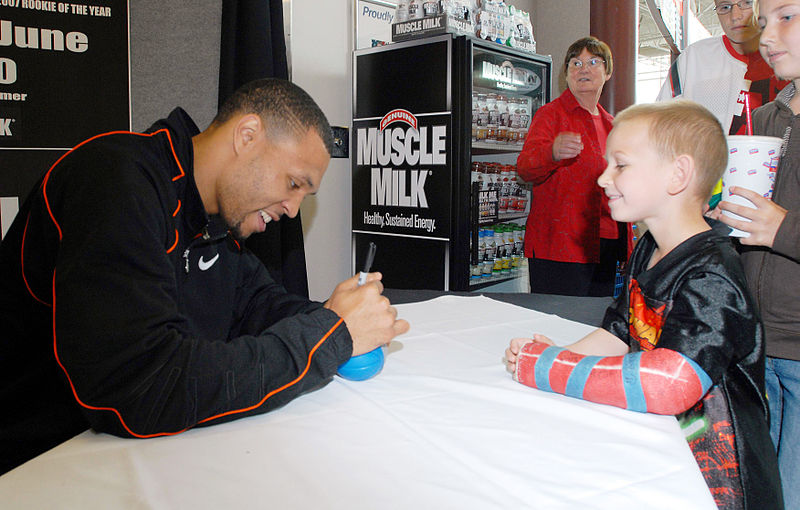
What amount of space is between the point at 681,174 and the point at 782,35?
40 cm

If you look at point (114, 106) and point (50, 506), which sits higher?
point (114, 106)

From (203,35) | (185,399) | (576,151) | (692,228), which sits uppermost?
(203,35)

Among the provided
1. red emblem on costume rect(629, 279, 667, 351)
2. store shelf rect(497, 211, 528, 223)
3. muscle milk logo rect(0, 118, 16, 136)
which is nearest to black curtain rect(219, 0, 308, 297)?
muscle milk logo rect(0, 118, 16, 136)

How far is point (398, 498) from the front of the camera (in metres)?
0.66

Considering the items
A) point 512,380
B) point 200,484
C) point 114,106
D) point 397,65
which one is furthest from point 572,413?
point 397,65

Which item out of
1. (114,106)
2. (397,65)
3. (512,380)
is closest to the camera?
(512,380)

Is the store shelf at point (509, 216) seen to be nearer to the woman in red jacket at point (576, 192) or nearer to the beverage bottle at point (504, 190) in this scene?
the beverage bottle at point (504, 190)

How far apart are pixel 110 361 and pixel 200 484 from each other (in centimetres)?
24

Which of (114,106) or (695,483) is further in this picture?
(114,106)

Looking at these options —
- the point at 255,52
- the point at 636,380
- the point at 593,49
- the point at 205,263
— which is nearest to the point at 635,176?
the point at 636,380

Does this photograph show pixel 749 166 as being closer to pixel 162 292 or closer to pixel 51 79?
pixel 162 292

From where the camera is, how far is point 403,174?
11.4 ft

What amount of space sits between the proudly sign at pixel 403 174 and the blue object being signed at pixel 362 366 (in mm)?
2323

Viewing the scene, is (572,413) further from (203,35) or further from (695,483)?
(203,35)
